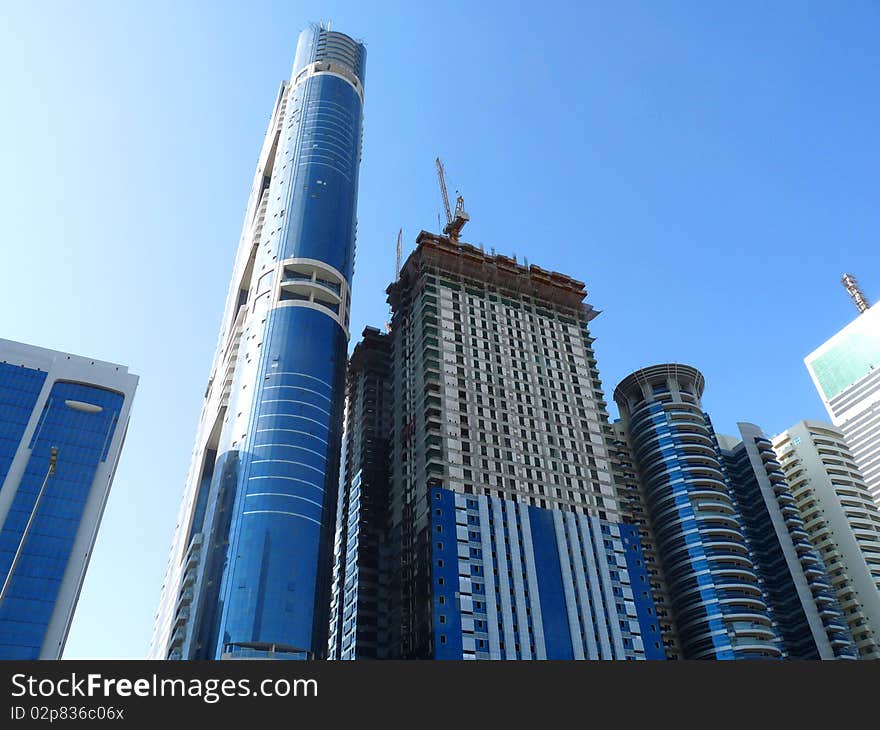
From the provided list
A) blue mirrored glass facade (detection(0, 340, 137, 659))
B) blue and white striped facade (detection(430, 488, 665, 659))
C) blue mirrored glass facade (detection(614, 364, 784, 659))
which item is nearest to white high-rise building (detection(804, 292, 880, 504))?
blue mirrored glass facade (detection(614, 364, 784, 659))

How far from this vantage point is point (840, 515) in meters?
150

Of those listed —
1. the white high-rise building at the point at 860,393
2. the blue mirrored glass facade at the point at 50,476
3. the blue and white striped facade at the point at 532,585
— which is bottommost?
the blue and white striped facade at the point at 532,585

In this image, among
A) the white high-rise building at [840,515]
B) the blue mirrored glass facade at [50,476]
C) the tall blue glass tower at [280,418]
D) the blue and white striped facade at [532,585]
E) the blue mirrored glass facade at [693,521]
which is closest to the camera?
the tall blue glass tower at [280,418]

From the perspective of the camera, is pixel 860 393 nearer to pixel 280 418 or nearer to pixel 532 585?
pixel 532 585

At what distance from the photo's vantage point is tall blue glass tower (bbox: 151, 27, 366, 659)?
91.9 m

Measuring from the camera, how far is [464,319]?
129 meters

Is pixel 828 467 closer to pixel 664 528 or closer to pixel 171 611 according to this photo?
pixel 664 528

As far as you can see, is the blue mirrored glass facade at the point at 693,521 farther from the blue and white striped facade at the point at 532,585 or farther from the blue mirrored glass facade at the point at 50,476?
the blue mirrored glass facade at the point at 50,476

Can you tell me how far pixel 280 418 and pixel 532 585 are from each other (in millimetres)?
41571

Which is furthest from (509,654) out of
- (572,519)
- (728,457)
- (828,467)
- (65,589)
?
(828,467)

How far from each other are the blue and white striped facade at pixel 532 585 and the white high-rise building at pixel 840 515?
55.6 m

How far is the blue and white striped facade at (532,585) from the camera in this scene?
92500 mm

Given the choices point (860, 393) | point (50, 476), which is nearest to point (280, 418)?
Result: point (50, 476)

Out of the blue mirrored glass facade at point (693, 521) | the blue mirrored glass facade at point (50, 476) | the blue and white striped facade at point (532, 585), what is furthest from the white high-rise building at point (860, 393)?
the blue mirrored glass facade at point (50, 476)
